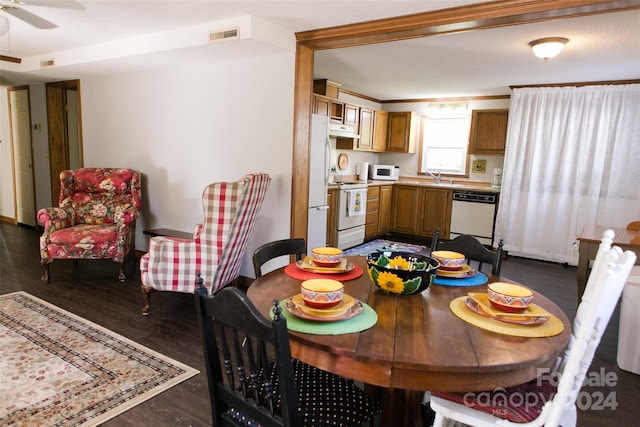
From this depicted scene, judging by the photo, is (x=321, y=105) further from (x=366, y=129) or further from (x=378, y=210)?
(x=378, y=210)

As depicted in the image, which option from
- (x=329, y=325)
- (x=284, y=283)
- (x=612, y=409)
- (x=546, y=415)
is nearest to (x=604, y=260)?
(x=546, y=415)

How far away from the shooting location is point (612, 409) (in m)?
2.16

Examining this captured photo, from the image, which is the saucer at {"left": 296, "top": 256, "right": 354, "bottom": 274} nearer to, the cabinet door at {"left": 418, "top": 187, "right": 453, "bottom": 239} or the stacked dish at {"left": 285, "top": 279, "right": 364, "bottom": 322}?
the stacked dish at {"left": 285, "top": 279, "right": 364, "bottom": 322}

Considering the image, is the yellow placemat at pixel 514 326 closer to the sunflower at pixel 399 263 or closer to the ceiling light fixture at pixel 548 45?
the sunflower at pixel 399 263

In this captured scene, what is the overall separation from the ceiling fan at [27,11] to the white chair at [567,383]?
132 inches

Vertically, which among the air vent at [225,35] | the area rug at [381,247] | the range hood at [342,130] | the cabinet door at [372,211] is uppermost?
the air vent at [225,35]

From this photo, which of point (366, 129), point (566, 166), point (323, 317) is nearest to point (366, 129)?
point (366, 129)

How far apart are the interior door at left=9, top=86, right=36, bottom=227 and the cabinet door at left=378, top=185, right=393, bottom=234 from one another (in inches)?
210

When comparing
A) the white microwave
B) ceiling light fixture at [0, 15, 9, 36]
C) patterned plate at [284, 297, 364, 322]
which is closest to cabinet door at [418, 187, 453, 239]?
the white microwave

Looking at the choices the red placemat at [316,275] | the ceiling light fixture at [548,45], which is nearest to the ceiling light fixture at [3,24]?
the red placemat at [316,275]

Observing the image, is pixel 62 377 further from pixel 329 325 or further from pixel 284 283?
pixel 329 325

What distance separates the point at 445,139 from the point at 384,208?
1.60 metres

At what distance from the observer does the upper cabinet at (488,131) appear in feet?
19.1

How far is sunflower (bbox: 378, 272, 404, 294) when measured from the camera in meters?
1.55
